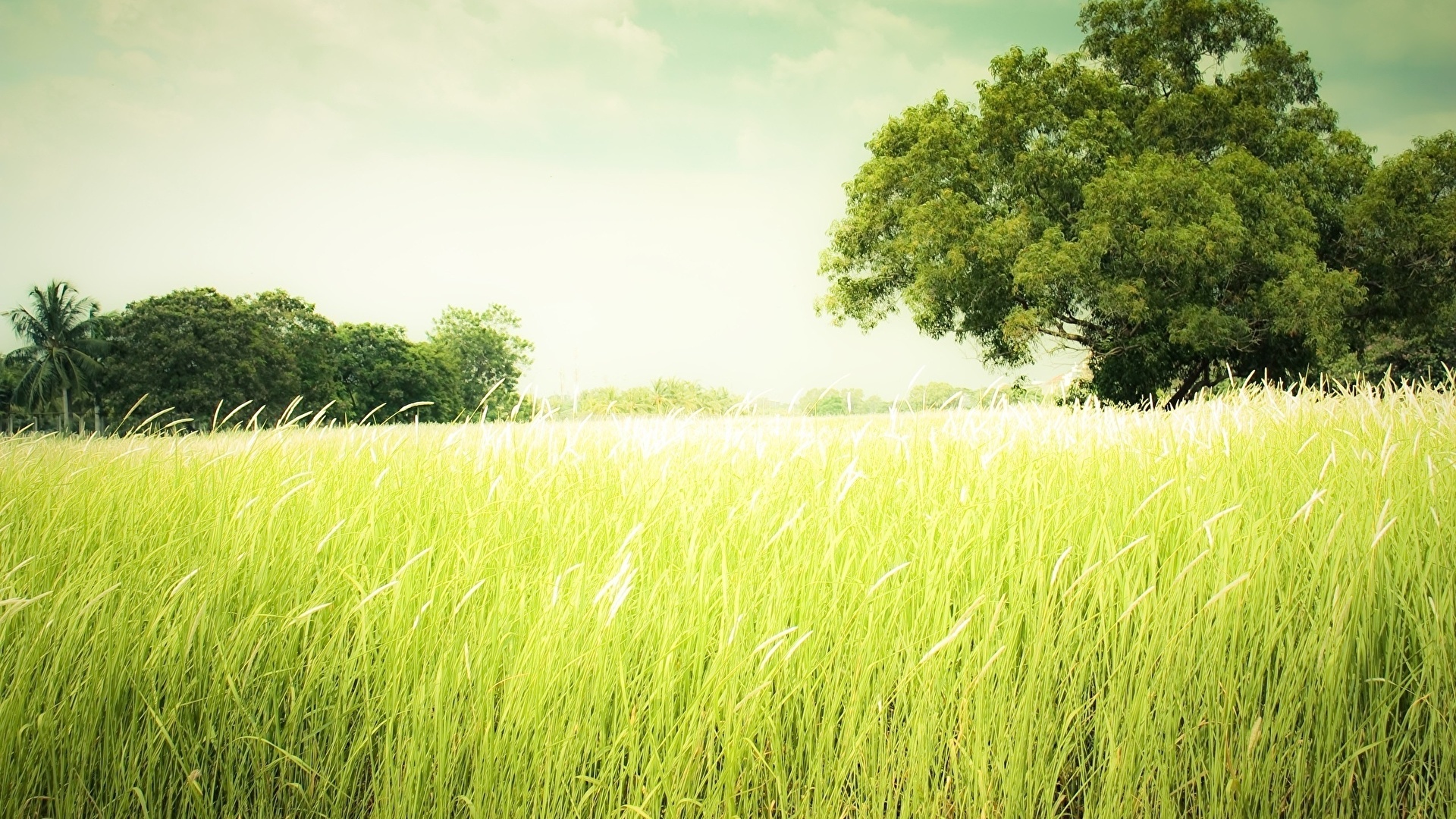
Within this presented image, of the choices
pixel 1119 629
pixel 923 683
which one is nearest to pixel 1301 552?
pixel 1119 629

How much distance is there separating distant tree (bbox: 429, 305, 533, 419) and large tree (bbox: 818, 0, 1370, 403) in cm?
3402

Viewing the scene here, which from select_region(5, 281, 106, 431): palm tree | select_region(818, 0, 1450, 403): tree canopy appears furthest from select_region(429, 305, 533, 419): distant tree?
select_region(818, 0, 1450, 403): tree canopy

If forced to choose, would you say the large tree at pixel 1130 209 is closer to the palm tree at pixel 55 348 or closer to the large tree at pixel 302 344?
the large tree at pixel 302 344

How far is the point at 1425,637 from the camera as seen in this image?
2.04 metres

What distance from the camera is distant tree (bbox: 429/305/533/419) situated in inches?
1969

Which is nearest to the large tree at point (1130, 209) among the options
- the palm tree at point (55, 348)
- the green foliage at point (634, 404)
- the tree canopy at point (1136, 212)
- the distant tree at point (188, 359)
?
the tree canopy at point (1136, 212)

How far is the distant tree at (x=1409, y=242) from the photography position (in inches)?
671

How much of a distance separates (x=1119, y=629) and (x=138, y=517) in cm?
336

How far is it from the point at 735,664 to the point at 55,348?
57725 mm

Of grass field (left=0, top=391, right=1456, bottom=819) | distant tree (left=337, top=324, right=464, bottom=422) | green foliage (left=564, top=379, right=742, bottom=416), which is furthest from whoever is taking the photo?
distant tree (left=337, top=324, right=464, bottom=422)

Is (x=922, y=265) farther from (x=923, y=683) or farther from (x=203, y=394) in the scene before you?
(x=203, y=394)

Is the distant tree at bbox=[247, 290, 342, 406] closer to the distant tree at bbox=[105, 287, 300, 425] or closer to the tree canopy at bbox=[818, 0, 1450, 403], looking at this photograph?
the distant tree at bbox=[105, 287, 300, 425]

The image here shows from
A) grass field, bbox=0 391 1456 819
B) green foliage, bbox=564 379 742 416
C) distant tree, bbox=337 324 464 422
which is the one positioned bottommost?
grass field, bbox=0 391 1456 819

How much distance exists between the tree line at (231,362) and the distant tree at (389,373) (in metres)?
0.07
